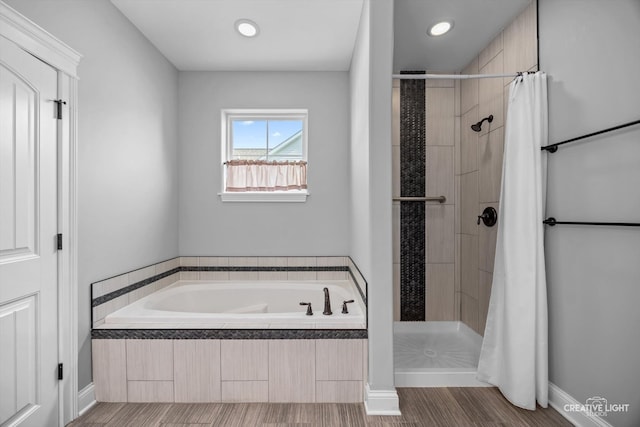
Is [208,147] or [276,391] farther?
[208,147]

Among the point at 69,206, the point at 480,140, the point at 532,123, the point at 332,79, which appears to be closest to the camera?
the point at 69,206

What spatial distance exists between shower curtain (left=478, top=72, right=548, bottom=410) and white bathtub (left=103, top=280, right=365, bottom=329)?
2.77ft

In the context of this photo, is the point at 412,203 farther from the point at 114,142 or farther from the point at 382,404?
the point at 114,142

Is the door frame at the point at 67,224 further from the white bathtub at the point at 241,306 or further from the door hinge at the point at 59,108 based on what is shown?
the white bathtub at the point at 241,306

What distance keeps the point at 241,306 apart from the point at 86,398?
3.95ft

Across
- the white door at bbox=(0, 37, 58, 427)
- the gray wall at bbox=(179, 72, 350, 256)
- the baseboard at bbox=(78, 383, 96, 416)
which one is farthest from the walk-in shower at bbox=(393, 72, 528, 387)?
the white door at bbox=(0, 37, 58, 427)

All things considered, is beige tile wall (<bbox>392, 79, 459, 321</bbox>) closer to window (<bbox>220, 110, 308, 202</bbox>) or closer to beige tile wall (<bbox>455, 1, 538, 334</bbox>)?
beige tile wall (<bbox>455, 1, 538, 334</bbox>)

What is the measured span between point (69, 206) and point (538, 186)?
253 cm

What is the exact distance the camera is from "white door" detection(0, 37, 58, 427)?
1.52m

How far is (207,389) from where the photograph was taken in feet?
6.72

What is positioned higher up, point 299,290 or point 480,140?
point 480,140

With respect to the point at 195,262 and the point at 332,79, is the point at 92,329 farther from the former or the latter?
the point at 332,79

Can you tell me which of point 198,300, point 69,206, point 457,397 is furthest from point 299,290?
point 69,206

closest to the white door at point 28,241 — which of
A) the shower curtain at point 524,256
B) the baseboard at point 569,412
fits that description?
the shower curtain at point 524,256
